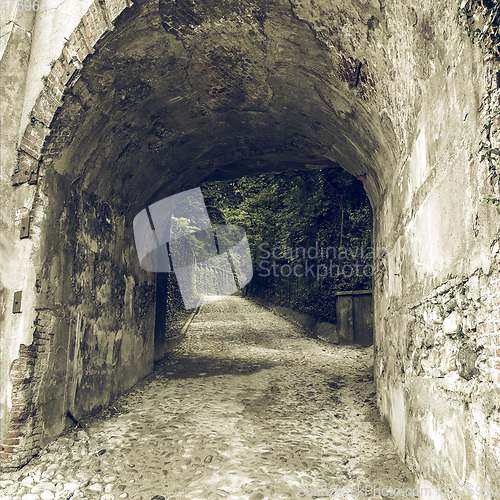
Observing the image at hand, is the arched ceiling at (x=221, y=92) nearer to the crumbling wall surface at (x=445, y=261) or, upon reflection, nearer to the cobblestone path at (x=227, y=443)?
the crumbling wall surface at (x=445, y=261)

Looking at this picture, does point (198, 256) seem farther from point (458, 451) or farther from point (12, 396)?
point (458, 451)

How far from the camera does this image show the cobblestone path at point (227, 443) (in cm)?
341

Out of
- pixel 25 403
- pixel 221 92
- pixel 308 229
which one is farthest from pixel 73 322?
pixel 308 229

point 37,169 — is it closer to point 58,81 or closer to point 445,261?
point 58,81

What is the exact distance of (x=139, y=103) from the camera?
4863 millimetres

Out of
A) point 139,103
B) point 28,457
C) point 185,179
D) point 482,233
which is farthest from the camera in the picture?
point 185,179

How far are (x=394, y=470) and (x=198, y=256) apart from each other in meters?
21.6

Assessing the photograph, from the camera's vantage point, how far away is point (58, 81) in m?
4.14

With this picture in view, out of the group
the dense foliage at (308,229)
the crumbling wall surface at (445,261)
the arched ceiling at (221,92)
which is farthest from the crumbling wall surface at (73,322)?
the dense foliage at (308,229)

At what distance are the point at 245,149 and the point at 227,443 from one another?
4.27m

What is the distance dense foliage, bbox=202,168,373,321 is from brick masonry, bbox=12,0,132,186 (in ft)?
26.9

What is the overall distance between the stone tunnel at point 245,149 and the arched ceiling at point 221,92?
0.8 inches

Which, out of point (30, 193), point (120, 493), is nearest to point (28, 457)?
point (120, 493)

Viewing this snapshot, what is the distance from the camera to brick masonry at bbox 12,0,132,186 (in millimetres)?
3861
